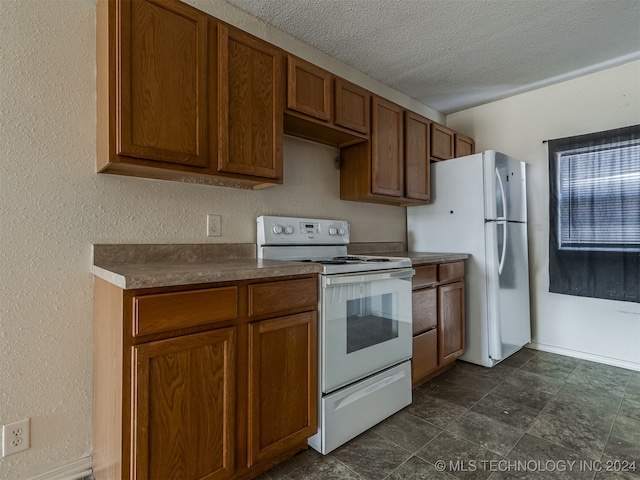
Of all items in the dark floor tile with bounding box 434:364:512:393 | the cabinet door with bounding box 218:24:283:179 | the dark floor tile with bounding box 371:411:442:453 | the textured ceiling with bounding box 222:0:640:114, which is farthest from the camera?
the dark floor tile with bounding box 434:364:512:393

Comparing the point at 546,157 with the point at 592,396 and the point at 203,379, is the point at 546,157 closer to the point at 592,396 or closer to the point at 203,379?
the point at 592,396

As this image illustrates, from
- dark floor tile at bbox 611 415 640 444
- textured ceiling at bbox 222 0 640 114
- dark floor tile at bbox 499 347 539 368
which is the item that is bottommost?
dark floor tile at bbox 611 415 640 444

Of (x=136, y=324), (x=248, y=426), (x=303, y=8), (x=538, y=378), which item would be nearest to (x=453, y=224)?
(x=538, y=378)

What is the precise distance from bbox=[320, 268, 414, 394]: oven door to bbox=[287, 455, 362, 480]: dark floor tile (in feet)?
1.02

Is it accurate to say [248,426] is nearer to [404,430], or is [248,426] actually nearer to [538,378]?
[404,430]

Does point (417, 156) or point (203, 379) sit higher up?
point (417, 156)

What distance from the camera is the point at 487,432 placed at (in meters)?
1.76

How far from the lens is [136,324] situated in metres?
1.08

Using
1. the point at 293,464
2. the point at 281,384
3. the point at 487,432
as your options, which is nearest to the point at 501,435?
the point at 487,432

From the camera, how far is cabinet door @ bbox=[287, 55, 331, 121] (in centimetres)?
187

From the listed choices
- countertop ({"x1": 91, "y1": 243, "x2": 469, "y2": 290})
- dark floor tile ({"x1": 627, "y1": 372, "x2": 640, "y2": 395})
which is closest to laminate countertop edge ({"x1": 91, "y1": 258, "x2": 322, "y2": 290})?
countertop ({"x1": 91, "y1": 243, "x2": 469, "y2": 290})

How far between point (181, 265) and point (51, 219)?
1.88ft

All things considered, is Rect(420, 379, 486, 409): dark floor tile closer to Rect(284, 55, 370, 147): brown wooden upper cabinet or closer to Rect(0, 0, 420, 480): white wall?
Rect(284, 55, 370, 147): brown wooden upper cabinet

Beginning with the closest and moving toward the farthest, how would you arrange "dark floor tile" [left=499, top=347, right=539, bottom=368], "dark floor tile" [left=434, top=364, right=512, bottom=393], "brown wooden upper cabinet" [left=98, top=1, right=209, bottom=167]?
"brown wooden upper cabinet" [left=98, top=1, right=209, bottom=167], "dark floor tile" [left=434, top=364, right=512, bottom=393], "dark floor tile" [left=499, top=347, right=539, bottom=368]
